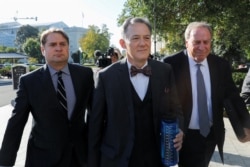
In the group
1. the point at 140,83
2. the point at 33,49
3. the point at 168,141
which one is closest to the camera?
the point at 168,141

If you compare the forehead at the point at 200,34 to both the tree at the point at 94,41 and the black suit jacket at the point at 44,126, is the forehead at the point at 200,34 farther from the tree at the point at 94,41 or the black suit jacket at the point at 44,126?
the tree at the point at 94,41

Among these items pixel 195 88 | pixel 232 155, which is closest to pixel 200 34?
pixel 195 88

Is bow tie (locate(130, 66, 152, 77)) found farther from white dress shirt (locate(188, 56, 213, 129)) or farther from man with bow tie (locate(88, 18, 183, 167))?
white dress shirt (locate(188, 56, 213, 129))

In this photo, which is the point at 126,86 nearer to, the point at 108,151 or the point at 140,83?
the point at 140,83

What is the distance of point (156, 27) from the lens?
17062 mm

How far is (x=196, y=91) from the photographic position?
3.29 metres

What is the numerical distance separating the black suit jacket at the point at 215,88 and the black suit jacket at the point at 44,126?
37.5 inches

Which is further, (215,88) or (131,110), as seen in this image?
(215,88)

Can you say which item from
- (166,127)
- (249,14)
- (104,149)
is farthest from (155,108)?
(249,14)

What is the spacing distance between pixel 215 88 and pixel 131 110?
1.10 meters

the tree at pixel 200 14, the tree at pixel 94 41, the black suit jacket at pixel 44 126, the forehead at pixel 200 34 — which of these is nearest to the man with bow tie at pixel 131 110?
the black suit jacket at pixel 44 126

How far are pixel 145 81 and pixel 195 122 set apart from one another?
0.89 meters

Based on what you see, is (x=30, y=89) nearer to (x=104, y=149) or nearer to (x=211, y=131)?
(x=104, y=149)

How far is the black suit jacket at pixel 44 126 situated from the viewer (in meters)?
2.95
